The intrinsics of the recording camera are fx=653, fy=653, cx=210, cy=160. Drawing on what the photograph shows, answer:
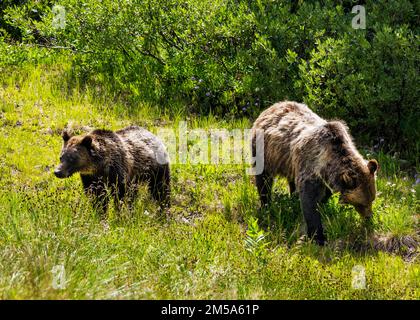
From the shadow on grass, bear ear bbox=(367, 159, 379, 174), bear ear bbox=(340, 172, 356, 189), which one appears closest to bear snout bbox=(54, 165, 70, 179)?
the shadow on grass

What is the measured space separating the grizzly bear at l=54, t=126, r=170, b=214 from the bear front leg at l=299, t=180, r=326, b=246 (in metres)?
2.06

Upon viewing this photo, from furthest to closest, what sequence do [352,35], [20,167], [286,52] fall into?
[286,52] < [352,35] < [20,167]

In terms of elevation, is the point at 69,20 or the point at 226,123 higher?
the point at 69,20

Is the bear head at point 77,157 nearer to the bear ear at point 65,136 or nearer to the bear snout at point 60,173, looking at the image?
the bear snout at point 60,173

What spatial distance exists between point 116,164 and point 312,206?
8.46ft

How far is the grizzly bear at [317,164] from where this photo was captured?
25.5ft

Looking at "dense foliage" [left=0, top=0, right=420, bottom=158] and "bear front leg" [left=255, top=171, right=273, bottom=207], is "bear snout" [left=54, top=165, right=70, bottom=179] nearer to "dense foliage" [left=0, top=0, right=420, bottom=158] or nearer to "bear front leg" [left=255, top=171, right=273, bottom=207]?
"bear front leg" [left=255, top=171, right=273, bottom=207]

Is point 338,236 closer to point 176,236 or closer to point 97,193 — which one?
point 176,236

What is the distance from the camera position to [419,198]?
8938 millimetres

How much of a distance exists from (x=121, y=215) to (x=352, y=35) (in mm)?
5130

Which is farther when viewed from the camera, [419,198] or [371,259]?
[419,198]

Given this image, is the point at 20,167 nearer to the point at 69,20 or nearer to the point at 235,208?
the point at 235,208

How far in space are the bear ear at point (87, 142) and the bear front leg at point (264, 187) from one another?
2385mm
